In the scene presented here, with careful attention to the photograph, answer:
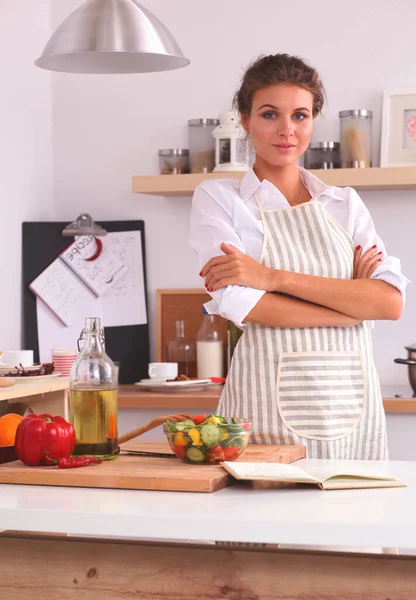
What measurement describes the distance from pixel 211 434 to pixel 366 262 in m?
0.75

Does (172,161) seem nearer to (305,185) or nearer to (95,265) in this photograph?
(95,265)

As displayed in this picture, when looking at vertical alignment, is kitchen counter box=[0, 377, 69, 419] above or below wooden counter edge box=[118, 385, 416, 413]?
above

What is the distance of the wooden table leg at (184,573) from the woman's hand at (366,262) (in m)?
0.97

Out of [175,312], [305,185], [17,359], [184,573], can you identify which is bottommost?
[184,573]

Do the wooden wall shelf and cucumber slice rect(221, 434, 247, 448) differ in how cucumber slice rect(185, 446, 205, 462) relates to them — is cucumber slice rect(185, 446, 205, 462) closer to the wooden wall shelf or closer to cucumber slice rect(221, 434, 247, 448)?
cucumber slice rect(221, 434, 247, 448)

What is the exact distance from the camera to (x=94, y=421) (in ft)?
5.25

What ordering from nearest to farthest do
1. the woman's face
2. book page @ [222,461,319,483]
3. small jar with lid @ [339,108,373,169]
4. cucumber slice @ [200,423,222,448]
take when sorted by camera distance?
book page @ [222,461,319,483] → cucumber slice @ [200,423,222,448] → the woman's face → small jar with lid @ [339,108,373,169]

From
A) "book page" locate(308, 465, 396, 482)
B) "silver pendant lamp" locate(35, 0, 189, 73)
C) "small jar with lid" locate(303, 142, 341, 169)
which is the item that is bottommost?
"book page" locate(308, 465, 396, 482)

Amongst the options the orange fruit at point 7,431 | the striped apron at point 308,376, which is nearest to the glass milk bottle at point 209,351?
the striped apron at point 308,376

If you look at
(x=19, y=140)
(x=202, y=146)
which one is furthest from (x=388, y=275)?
(x=19, y=140)

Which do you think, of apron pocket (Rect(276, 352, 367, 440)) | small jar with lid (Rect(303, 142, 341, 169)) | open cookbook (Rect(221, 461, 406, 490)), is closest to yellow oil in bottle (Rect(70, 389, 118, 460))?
open cookbook (Rect(221, 461, 406, 490))

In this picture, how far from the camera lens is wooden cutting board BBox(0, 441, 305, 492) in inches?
55.7

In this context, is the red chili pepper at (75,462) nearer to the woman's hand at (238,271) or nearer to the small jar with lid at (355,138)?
the woman's hand at (238,271)

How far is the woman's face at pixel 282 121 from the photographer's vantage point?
2.06 meters
